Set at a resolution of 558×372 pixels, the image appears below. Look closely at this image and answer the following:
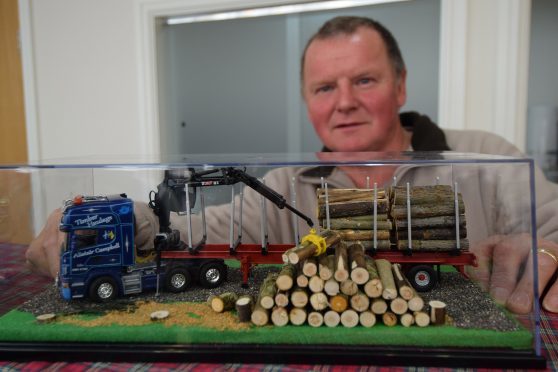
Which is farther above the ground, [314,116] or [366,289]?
[314,116]

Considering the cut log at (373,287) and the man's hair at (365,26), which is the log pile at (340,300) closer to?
the cut log at (373,287)

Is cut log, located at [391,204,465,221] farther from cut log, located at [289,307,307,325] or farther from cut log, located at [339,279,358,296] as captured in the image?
cut log, located at [289,307,307,325]

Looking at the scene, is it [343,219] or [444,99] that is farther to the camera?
[444,99]

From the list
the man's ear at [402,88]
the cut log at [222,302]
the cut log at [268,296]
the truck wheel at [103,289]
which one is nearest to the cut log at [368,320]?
the cut log at [268,296]

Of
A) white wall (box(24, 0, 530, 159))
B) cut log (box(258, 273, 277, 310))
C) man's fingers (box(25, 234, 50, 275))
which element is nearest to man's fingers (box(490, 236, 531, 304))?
cut log (box(258, 273, 277, 310))

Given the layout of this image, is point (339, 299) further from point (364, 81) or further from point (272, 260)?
point (364, 81)

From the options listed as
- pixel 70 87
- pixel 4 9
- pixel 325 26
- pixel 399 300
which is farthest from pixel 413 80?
pixel 4 9

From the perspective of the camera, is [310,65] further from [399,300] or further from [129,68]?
[399,300]
